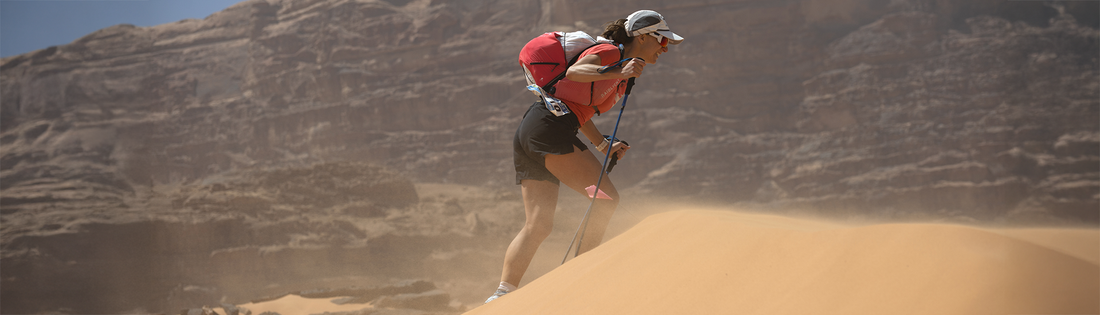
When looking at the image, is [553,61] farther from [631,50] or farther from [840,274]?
[840,274]

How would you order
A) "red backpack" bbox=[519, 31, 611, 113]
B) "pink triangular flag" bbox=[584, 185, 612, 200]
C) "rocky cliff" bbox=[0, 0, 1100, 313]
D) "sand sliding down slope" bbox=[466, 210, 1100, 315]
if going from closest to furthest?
→ "sand sliding down slope" bbox=[466, 210, 1100, 315] < "pink triangular flag" bbox=[584, 185, 612, 200] < "red backpack" bbox=[519, 31, 611, 113] < "rocky cliff" bbox=[0, 0, 1100, 313]

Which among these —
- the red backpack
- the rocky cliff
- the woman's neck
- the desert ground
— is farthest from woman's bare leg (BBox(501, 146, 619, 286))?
the rocky cliff

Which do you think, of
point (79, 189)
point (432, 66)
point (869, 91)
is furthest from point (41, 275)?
point (869, 91)

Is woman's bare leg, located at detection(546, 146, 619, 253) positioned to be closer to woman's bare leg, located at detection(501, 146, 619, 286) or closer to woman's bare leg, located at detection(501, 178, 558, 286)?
woman's bare leg, located at detection(501, 146, 619, 286)

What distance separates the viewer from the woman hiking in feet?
8.53

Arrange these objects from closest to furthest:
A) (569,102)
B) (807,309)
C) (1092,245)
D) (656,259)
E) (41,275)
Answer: (807,309) < (1092,245) < (656,259) < (569,102) < (41,275)

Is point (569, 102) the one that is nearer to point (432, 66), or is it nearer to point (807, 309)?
point (807, 309)

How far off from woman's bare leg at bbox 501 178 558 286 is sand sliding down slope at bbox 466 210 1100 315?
0.72 m

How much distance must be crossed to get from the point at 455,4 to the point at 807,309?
31363mm

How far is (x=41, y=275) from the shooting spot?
54.6ft

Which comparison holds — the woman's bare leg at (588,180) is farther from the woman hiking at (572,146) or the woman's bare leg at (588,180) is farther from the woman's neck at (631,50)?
the woman's neck at (631,50)

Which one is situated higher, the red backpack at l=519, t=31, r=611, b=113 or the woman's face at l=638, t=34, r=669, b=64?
the woman's face at l=638, t=34, r=669, b=64

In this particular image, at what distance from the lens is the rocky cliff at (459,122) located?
17.6 m

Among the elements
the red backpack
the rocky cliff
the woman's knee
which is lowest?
the woman's knee
